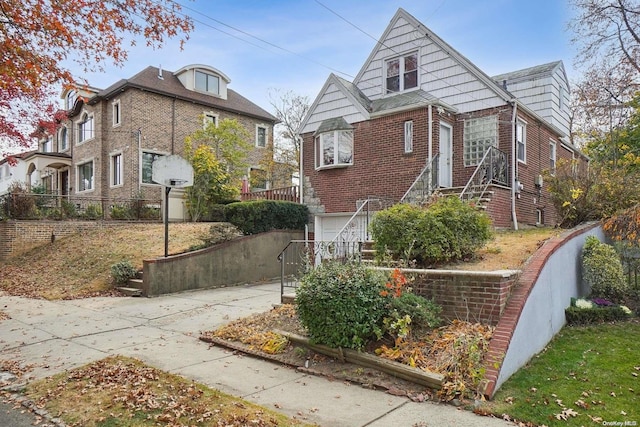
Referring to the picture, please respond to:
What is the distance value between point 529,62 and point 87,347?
1894cm

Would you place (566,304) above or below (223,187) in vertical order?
below

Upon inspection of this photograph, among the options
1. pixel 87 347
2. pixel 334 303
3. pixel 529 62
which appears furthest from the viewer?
pixel 529 62

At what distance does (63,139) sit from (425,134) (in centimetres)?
2331

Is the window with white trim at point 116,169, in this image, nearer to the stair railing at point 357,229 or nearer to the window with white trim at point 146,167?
the window with white trim at point 146,167

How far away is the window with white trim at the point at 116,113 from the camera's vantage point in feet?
67.5

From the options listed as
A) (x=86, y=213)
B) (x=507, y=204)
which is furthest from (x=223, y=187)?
(x=507, y=204)

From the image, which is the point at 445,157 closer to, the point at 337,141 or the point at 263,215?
the point at 337,141

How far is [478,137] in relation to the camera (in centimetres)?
1323

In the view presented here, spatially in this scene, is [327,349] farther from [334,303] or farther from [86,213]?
[86,213]

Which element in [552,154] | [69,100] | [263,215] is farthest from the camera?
[69,100]

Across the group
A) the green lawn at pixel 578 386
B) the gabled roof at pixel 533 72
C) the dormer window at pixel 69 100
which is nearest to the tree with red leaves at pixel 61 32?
the green lawn at pixel 578 386

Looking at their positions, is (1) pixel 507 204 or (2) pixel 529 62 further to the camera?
(2) pixel 529 62

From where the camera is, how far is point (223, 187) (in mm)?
18078

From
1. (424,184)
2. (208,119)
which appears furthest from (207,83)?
(424,184)
